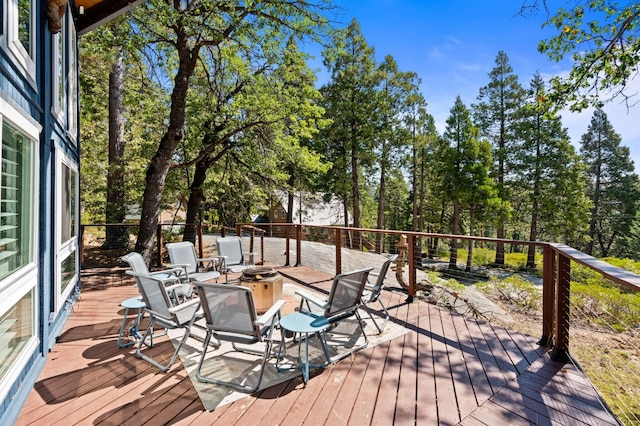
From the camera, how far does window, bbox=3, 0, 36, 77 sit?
6.82ft

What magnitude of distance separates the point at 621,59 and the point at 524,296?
590cm

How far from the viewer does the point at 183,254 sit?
201 inches

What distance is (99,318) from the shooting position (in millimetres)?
4008

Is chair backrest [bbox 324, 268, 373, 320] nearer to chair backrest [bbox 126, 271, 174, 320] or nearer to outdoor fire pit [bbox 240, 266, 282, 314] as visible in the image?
outdoor fire pit [bbox 240, 266, 282, 314]

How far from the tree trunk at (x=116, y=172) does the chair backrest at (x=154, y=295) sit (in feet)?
23.5

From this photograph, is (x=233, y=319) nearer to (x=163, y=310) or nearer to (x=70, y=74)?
(x=163, y=310)

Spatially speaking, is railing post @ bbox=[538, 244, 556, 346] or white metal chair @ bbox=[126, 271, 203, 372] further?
railing post @ bbox=[538, 244, 556, 346]

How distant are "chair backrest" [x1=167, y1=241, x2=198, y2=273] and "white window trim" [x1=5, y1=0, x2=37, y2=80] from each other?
9.87ft

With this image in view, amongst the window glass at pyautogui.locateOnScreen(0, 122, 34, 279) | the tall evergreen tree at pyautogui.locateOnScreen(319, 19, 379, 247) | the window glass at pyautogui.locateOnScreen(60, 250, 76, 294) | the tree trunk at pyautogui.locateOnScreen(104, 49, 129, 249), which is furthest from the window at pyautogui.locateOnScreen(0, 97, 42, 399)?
the tall evergreen tree at pyautogui.locateOnScreen(319, 19, 379, 247)

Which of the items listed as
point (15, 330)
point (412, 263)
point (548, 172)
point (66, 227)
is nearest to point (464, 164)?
point (548, 172)

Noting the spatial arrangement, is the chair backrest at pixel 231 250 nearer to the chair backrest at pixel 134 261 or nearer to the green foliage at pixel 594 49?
the chair backrest at pixel 134 261

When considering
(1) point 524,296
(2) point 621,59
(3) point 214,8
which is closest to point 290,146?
(3) point 214,8

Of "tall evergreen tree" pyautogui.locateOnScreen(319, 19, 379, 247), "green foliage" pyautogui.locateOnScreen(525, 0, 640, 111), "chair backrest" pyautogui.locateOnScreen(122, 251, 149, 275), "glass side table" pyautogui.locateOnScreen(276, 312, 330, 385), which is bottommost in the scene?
Answer: "glass side table" pyautogui.locateOnScreen(276, 312, 330, 385)

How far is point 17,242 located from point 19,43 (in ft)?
4.95
